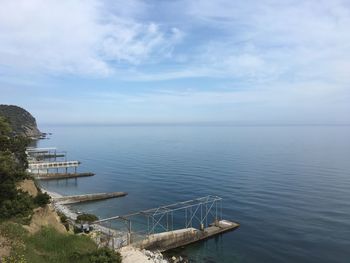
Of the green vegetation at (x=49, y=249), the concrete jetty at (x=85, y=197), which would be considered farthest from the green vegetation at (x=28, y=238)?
the concrete jetty at (x=85, y=197)

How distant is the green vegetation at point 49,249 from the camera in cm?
2253

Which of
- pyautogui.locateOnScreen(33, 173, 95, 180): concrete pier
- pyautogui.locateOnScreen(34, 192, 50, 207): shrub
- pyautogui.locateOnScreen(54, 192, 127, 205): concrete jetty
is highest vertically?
pyautogui.locateOnScreen(34, 192, 50, 207): shrub

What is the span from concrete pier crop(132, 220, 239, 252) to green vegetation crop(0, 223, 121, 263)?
15.8 metres

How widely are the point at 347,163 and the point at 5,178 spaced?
105 metres

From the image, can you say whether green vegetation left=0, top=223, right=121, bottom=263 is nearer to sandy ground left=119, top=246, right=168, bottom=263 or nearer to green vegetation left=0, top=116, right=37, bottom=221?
green vegetation left=0, top=116, right=37, bottom=221

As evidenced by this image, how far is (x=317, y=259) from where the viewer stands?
130ft

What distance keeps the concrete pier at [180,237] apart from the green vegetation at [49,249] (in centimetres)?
1583

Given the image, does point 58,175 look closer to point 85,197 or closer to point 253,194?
point 85,197

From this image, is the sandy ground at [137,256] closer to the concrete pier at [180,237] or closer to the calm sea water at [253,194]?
the concrete pier at [180,237]

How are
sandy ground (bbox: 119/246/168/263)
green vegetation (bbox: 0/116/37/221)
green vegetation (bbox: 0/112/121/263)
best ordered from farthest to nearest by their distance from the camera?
1. sandy ground (bbox: 119/246/168/263)
2. green vegetation (bbox: 0/116/37/221)
3. green vegetation (bbox: 0/112/121/263)

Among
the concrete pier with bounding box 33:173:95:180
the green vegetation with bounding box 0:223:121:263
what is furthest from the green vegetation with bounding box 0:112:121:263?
the concrete pier with bounding box 33:173:95:180

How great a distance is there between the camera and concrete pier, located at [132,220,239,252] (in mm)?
42844

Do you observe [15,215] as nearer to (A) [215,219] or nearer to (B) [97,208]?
(A) [215,219]

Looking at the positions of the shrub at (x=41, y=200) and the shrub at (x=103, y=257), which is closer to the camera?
the shrub at (x=103, y=257)
